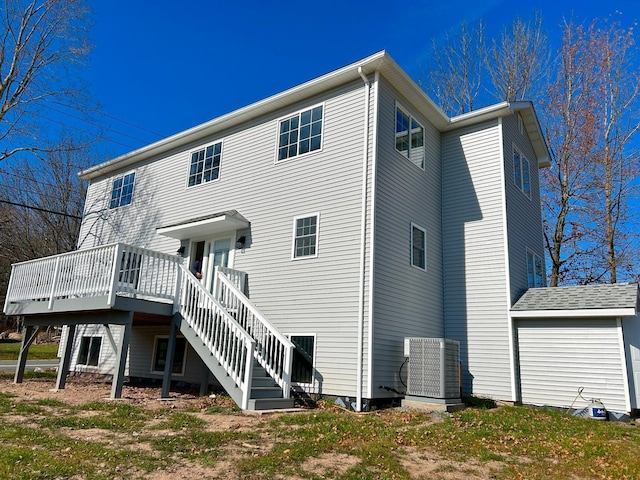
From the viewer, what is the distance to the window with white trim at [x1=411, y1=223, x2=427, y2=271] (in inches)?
429

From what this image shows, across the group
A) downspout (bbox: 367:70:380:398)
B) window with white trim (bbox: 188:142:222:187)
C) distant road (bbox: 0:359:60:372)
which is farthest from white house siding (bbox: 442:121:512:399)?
distant road (bbox: 0:359:60:372)

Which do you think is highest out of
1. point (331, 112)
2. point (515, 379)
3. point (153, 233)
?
point (331, 112)

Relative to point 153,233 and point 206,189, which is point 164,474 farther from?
point 153,233

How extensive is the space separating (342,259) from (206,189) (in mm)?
5370

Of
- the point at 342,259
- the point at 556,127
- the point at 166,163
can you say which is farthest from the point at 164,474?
the point at 556,127

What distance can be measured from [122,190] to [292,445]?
13.0m

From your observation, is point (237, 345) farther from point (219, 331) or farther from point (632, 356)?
point (632, 356)

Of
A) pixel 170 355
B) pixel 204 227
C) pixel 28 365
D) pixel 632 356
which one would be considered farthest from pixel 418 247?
pixel 28 365

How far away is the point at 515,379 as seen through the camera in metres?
10.5

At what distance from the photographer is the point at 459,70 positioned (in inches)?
904

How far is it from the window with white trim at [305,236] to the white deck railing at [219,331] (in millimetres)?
2319

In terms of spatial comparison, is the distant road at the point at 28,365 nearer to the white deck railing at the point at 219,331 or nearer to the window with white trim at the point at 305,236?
the white deck railing at the point at 219,331

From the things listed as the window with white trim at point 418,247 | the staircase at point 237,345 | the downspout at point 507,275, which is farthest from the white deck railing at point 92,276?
the downspout at point 507,275

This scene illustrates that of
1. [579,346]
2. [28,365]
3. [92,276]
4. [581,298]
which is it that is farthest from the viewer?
[28,365]
